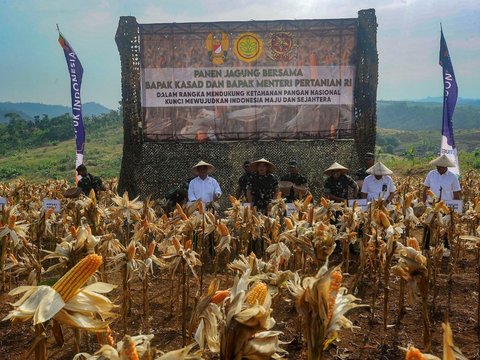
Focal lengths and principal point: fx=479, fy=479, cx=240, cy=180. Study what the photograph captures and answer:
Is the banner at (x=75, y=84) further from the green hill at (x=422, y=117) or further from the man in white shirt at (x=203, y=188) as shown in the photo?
the green hill at (x=422, y=117)

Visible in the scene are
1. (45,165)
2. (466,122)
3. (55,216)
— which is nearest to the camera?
(55,216)

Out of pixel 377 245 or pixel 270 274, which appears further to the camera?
pixel 377 245

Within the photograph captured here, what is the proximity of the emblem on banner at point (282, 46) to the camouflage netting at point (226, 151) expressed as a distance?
66.7 inches

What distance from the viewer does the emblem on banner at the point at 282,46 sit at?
39.9 feet

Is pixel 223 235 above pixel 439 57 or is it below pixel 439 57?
below

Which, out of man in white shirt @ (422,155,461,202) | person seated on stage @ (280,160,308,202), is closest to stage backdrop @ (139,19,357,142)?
person seated on stage @ (280,160,308,202)

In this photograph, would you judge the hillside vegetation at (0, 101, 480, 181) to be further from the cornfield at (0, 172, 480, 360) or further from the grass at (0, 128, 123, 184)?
the cornfield at (0, 172, 480, 360)

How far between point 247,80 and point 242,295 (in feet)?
35.3

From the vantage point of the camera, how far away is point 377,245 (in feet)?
16.0

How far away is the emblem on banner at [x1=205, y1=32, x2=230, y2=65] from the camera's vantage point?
1214 cm

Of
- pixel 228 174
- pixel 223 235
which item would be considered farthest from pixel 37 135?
pixel 223 235

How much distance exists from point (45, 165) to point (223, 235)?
3573 centimetres

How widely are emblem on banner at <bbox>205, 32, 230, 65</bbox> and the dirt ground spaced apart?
7331 mm

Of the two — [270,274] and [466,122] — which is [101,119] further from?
[466,122]
